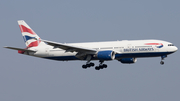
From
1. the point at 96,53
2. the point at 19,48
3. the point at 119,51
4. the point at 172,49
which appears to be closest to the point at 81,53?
the point at 96,53

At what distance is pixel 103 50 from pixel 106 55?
80.9 inches

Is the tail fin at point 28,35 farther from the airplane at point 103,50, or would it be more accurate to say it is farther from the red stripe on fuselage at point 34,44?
the airplane at point 103,50

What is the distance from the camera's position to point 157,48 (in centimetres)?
5747

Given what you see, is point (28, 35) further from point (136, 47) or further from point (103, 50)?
point (136, 47)

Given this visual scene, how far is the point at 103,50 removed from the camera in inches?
2340

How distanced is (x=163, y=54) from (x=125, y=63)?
9879 mm

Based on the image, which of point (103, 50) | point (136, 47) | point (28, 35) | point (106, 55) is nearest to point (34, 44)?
point (28, 35)

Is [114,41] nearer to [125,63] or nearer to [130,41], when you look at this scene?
[130,41]

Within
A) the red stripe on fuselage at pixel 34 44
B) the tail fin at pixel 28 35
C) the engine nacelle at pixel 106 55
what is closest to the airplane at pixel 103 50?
the engine nacelle at pixel 106 55

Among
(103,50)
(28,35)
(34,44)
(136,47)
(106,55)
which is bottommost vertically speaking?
(106,55)

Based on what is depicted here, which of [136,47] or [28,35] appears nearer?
[136,47]

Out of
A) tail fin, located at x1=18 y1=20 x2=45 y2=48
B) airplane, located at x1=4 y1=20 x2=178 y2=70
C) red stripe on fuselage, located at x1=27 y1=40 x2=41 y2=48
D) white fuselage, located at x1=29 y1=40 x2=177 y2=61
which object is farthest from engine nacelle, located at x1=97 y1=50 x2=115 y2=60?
tail fin, located at x1=18 y1=20 x2=45 y2=48

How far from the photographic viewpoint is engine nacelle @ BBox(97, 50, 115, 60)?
5747cm

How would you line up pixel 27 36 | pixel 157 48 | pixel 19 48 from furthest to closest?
pixel 27 36 → pixel 19 48 → pixel 157 48
